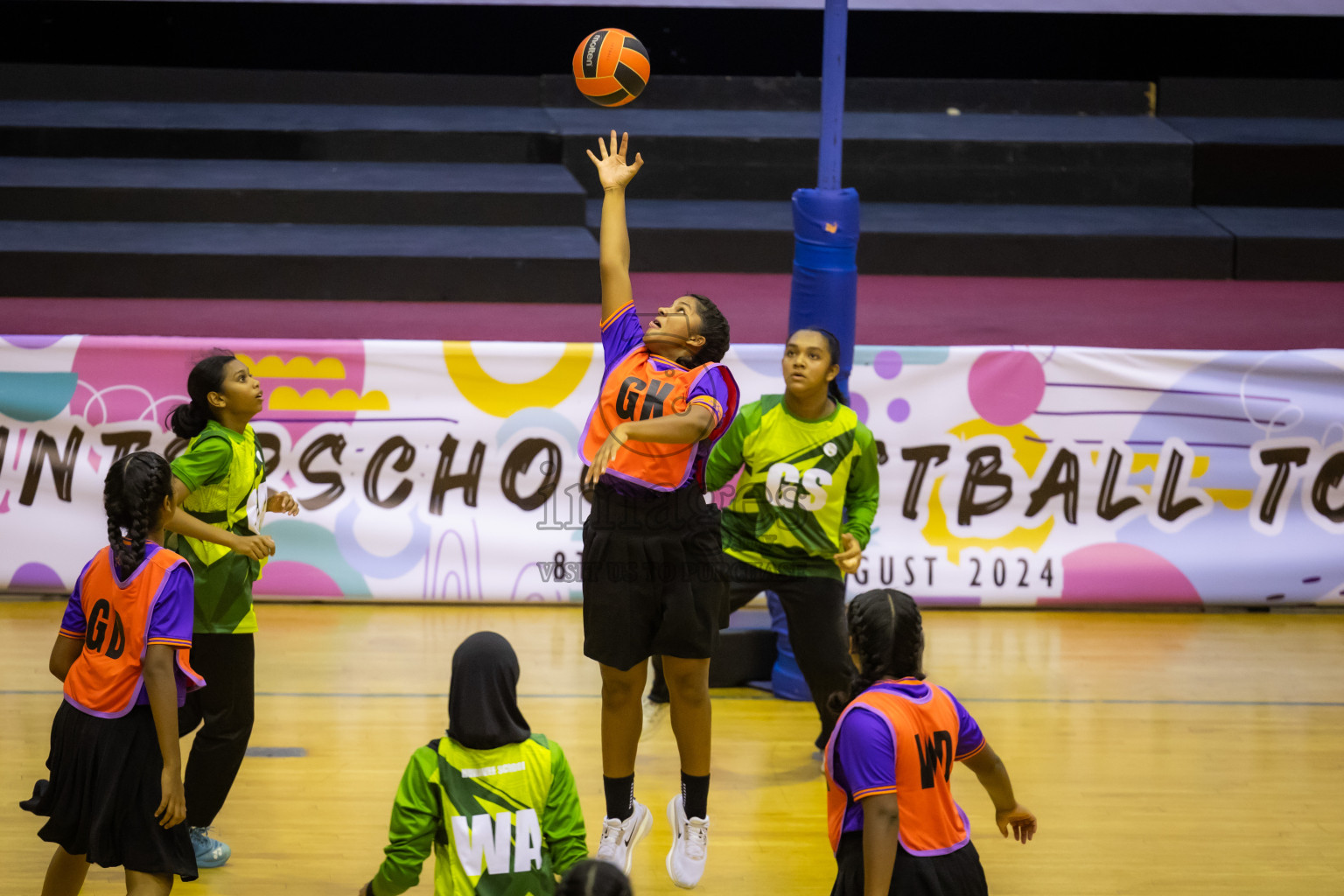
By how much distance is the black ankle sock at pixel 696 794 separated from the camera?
13.7ft

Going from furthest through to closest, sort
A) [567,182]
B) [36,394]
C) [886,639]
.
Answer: [567,182] → [36,394] → [886,639]

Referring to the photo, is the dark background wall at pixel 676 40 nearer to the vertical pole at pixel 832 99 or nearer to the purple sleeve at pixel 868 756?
the vertical pole at pixel 832 99

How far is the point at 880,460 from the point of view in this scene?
269 inches

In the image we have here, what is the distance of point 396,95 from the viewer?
12.4 m

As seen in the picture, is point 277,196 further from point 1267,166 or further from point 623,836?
point 1267,166

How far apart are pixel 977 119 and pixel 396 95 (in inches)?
208

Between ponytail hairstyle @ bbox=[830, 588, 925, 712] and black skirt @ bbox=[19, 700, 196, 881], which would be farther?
black skirt @ bbox=[19, 700, 196, 881]

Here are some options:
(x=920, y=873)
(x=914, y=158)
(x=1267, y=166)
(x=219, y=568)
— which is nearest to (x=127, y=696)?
(x=219, y=568)

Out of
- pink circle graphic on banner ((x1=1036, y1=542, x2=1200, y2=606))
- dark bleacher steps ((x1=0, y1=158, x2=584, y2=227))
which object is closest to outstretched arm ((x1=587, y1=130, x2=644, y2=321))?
pink circle graphic on banner ((x1=1036, y1=542, x2=1200, y2=606))

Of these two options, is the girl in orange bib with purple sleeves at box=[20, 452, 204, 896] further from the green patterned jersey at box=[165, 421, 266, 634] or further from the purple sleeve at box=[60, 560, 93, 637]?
the green patterned jersey at box=[165, 421, 266, 634]

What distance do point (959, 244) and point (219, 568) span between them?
8.50 metres

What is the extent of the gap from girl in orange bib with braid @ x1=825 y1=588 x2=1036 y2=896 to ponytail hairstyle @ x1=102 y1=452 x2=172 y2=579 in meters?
1.73

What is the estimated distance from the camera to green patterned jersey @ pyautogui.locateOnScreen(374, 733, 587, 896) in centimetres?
272

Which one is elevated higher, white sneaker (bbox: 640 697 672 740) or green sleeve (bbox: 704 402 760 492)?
green sleeve (bbox: 704 402 760 492)
